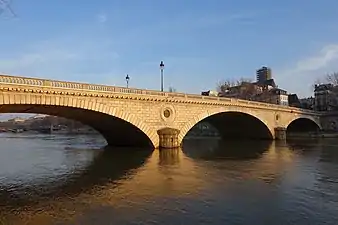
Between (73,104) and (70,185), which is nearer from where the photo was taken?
(70,185)

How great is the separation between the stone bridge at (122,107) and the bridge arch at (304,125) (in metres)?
24.3

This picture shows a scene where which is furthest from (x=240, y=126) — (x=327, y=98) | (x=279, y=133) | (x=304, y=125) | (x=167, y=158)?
(x=327, y=98)

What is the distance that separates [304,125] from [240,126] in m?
25.5

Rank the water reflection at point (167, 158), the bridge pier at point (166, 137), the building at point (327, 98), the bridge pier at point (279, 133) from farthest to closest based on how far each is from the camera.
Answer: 1. the building at point (327, 98)
2. the bridge pier at point (279, 133)
3. the bridge pier at point (166, 137)
4. the water reflection at point (167, 158)

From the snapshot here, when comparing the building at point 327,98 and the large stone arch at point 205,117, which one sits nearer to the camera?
the large stone arch at point 205,117

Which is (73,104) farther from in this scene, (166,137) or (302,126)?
(302,126)

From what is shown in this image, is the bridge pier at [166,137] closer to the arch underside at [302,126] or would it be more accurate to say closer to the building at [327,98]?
the arch underside at [302,126]

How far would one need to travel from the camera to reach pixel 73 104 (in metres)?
25.5

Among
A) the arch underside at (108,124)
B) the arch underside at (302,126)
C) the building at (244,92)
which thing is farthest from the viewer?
the building at (244,92)

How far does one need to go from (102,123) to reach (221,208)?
24.0 metres

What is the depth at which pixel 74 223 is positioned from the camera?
10.0m

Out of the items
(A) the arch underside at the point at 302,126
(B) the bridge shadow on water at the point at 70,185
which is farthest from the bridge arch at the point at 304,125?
(B) the bridge shadow on water at the point at 70,185

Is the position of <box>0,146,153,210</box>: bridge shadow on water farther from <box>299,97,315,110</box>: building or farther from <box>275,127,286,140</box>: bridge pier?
<box>299,97,315,110</box>: building

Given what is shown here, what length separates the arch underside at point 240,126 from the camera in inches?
1971
